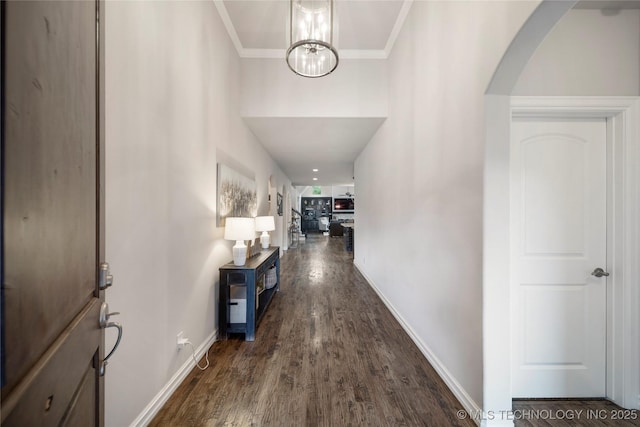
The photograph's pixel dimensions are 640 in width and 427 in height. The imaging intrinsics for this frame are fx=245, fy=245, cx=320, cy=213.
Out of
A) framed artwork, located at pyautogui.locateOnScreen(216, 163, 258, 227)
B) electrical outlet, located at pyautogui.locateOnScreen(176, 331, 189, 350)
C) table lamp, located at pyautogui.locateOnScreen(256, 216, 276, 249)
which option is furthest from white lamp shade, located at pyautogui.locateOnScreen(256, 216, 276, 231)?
electrical outlet, located at pyautogui.locateOnScreen(176, 331, 189, 350)

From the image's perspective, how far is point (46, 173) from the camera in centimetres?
51

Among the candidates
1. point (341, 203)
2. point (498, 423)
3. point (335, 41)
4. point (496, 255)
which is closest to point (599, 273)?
point (496, 255)

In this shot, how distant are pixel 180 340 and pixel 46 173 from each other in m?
1.75

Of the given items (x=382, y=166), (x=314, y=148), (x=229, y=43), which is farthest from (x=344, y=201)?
(x=229, y=43)

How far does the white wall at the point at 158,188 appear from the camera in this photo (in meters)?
1.28

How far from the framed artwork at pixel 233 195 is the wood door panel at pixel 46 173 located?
1.85 meters

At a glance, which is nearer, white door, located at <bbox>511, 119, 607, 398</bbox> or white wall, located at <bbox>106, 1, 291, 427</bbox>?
white wall, located at <bbox>106, 1, 291, 427</bbox>

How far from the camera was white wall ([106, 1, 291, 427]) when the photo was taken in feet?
4.19

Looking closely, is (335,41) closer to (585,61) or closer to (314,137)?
(585,61)

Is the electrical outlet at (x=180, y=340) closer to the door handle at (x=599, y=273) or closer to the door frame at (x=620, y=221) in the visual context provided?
the door frame at (x=620, y=221)

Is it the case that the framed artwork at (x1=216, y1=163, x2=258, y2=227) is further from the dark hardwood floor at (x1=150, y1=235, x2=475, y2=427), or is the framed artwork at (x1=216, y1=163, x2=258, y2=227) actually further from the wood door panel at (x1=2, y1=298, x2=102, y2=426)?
the wood door panel at (x1=2, y1=298, x2=102, y2=426)

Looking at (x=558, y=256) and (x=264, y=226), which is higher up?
(x=264, y=226)

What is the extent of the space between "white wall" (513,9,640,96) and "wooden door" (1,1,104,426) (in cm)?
224

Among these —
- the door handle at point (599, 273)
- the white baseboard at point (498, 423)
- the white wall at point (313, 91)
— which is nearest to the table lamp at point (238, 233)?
the white wall at point (313, 91)
